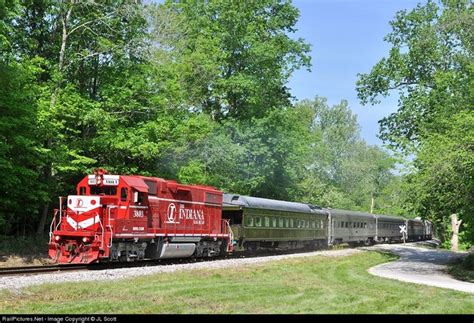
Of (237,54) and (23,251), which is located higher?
(237,54)

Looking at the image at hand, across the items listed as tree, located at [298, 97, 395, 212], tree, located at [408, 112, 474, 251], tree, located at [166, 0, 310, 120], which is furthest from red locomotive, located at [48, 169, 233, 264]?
tree, located at [298, 97, 395, 212]

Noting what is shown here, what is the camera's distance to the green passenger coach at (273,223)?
97.2 ft

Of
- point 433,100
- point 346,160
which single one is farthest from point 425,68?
point 346,160

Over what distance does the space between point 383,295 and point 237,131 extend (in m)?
30.6

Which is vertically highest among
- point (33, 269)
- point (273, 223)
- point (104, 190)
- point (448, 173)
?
point (448, 173)

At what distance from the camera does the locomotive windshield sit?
21125 mm

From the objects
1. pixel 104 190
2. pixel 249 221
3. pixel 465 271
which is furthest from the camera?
pixel 249 221

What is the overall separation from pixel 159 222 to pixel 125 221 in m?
2.47

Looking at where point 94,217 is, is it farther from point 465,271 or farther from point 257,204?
point 465,271

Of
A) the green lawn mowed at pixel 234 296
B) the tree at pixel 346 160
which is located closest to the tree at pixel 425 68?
the green lawn mowed at pixel 234 296

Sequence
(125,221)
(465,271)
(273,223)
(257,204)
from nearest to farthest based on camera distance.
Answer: (125,221) → (465,271) → (257,204) → (273,223)

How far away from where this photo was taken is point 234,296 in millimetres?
13211

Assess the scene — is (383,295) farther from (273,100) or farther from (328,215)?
(273,100)

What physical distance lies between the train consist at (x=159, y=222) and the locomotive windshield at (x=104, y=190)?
39 mm
